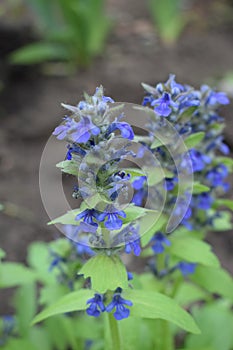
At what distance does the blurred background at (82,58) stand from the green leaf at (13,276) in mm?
2306

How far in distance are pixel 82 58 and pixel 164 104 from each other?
5068 mm

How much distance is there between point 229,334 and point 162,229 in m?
0.94

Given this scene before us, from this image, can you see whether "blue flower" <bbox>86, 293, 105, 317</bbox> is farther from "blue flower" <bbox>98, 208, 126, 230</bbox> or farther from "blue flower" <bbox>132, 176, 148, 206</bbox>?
"blue flower" <bbox>132, 176, 148, 206</bbox>

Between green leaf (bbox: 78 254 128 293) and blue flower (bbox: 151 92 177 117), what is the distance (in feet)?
2.14

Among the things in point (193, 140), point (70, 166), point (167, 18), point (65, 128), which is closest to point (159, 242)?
point (193, 140)

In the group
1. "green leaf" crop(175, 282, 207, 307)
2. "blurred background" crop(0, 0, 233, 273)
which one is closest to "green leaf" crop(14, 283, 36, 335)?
"green leaf" crop(175, 282, 207, 307)

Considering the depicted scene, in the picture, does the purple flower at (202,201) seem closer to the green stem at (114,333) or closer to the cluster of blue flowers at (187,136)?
the cluster of blue flowers at (187,136)

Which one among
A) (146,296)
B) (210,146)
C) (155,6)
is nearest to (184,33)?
(155,6)

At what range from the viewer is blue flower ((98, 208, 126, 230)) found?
1.99 m

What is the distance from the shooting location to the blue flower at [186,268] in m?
3.05

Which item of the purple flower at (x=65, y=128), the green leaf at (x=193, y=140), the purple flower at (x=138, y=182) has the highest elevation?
the green leaf at (x=193, y=140)

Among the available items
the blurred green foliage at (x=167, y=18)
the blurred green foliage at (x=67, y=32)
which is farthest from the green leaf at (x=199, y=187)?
the blurred green foliage at (x=167, y=18)

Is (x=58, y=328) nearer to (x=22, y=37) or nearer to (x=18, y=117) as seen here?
(x=18, y=117)

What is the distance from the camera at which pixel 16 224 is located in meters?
4.90
